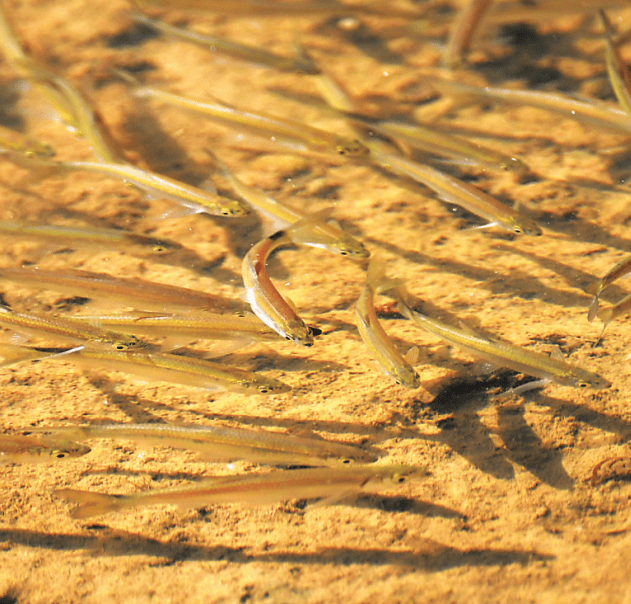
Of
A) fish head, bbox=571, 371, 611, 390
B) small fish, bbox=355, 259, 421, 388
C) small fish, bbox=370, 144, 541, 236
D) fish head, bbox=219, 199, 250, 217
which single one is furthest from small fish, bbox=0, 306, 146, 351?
fish head, bbox=571, 371, 611, 390

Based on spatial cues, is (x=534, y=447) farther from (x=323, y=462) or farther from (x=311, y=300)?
(x=311, y=300)

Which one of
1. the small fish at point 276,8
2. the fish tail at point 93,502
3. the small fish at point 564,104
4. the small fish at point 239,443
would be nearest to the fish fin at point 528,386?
the small fish at point 239,443

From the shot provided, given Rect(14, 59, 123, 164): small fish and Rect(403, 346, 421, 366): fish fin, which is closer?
Rect(403, 346, 421, 366): fish fin

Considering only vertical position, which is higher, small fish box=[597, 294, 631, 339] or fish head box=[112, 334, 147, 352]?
small fish box=[597, 294, 631, 339]

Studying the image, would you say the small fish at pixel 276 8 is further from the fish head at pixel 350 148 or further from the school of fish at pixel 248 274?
the fish head at pixel 350 148

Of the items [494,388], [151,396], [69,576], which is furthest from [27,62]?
[494,388]

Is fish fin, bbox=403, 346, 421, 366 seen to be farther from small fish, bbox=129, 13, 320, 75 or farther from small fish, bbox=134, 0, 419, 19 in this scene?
small fish, bbox=134, 0, 419, 19

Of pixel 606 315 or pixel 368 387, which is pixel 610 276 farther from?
pixel 368 387
